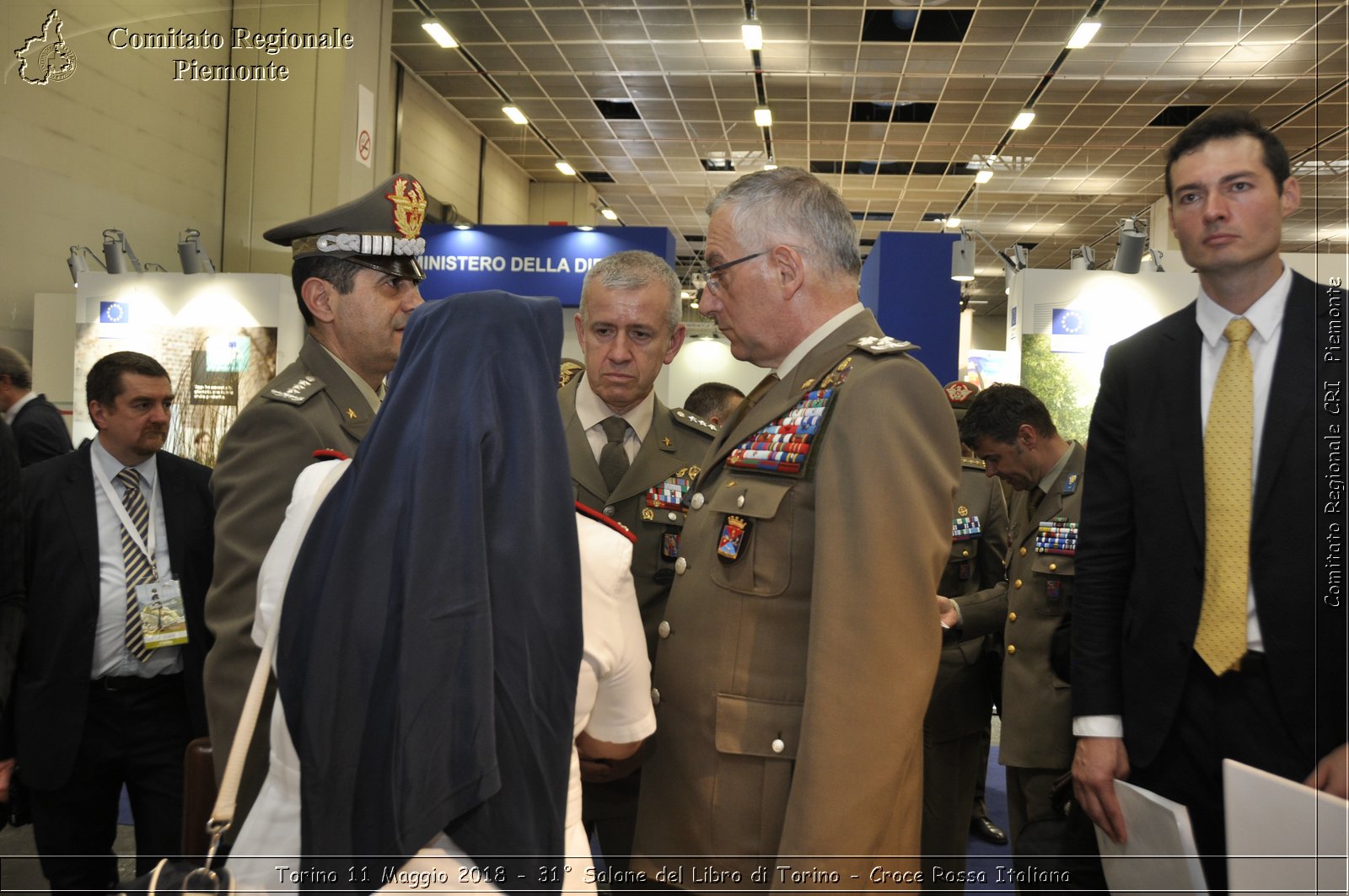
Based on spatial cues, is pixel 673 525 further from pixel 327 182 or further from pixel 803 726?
pixel 327 182

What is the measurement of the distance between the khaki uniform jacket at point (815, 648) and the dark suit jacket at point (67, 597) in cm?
182

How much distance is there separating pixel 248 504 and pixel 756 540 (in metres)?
0.90

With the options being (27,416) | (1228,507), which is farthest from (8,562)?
(27,416)

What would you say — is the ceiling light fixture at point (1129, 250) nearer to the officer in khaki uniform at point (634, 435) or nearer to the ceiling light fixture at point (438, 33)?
the ceiling light fixture at point (438, 33)

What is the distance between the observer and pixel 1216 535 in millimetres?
1580

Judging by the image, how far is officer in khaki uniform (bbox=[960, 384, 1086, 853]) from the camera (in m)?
2.99

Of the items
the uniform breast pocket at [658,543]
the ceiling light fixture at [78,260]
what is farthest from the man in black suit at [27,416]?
the uniform breast pocket at [658,543]

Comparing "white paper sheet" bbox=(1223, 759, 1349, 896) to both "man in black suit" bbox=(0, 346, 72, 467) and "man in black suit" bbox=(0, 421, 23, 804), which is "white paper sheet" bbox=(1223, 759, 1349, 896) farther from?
"man in black suit" bbox=(0, 346, 72, 467)

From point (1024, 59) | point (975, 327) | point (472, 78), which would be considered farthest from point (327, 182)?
point (975, 327)

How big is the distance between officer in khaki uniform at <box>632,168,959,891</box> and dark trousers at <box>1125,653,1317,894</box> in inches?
16.4

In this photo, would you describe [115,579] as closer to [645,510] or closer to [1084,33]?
[645,510]

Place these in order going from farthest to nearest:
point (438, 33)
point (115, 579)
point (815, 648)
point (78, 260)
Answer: point (438, 33), point (78, 260), point (115, 579), point (815, 648)

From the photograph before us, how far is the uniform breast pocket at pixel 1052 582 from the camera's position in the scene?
2.97 metres

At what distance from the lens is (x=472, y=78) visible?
11.8 meters
